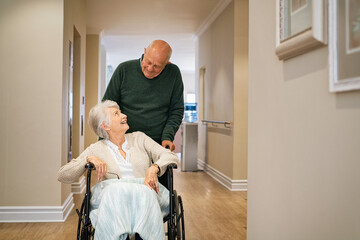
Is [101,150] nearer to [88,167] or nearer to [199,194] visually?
[88,167]

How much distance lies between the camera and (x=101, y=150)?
6.76 ft

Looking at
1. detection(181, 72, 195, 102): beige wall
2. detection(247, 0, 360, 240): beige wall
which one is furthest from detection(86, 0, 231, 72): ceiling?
detection(181, 72, 195, 102): beige wall

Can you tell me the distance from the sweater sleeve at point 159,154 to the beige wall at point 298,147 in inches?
17.3

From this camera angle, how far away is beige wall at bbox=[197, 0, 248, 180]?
4945mm

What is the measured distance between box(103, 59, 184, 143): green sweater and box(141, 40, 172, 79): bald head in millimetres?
97

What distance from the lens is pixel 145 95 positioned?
231cm

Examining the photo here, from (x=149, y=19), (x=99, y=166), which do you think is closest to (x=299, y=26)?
(x=99, y=166)

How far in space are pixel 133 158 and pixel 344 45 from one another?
53.0 inches

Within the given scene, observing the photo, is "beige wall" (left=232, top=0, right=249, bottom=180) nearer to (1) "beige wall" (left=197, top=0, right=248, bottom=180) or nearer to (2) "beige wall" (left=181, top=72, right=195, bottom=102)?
(1) "beige wall" (left=197, top=0, right=248, bottom=180)

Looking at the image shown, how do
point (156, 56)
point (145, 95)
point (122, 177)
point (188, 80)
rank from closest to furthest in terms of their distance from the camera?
point (122, 177), point (156, 56), point (145, 95), point (188, 80)

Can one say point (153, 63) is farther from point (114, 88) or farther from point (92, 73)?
point (92, 73)

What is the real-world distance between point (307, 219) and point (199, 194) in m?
3.48

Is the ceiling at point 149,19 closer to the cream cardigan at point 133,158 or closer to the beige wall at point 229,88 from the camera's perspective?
the beige wall at point 229,88

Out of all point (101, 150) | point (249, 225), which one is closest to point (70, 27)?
point (101, 150)
